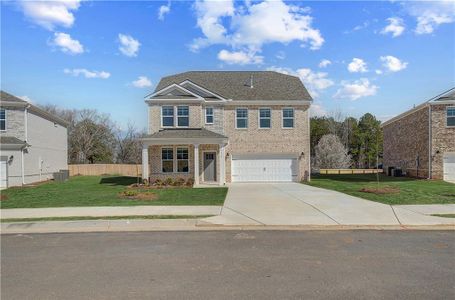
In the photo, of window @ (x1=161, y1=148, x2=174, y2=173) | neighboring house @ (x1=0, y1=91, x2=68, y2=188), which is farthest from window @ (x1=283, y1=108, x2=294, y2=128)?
Answer: neighboring house @ (x1=0, y1=91, x2=68, y2=188)

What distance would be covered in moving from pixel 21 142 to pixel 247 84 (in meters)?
17.1

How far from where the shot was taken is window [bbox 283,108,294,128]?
27.5 metres

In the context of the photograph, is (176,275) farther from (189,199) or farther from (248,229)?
(189,199)

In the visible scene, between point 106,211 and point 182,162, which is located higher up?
point 182,162

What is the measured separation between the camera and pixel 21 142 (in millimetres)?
26078

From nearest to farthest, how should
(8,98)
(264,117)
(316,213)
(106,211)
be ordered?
1. (316,213)
2. (106,211)
3. (8,98)
4. (264,117)

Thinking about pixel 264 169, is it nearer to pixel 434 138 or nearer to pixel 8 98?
pixel 434 138

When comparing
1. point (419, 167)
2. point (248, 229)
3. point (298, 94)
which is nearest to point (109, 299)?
point (248, 229)

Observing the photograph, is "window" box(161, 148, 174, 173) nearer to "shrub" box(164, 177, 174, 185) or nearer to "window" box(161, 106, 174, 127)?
"shrub" box(164, 177, 174, 185)

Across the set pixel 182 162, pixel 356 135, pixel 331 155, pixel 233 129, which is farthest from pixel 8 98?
pixel 356 135

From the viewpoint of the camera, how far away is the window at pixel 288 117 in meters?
27.5

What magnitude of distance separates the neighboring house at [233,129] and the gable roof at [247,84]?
8 cm

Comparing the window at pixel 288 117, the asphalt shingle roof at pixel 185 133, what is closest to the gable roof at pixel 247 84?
the window at pixel 288 117

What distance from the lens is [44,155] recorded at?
31203 mm
